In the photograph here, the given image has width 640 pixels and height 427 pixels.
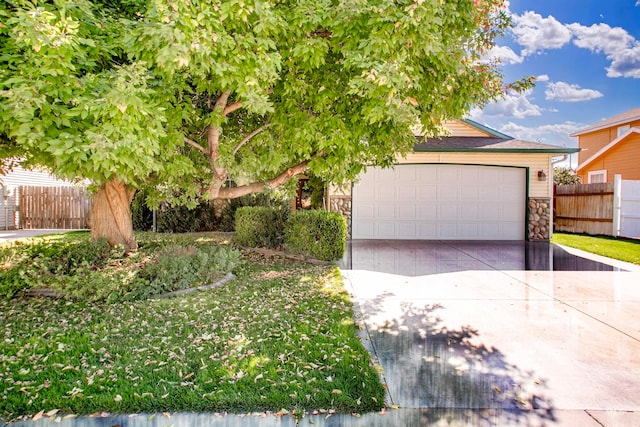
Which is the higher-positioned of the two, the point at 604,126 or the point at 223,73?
the point at 604,126

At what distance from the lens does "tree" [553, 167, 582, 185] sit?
2094 cm

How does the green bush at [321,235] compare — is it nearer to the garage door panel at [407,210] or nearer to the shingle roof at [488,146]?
the garage door panel at [407,210]

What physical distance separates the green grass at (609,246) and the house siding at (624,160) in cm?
558

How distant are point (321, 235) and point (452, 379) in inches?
204

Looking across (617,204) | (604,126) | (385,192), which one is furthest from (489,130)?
(604,126)

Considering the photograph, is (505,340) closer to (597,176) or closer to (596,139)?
(597,176)

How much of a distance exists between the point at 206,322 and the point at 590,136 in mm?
25553

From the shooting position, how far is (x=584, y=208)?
14078mm

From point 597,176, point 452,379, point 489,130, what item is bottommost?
point 452,379

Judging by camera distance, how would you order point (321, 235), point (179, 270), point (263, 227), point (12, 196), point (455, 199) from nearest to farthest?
point (179, 270), point (321, 235), point (263, 227), point (455, 199), point (12, 196)

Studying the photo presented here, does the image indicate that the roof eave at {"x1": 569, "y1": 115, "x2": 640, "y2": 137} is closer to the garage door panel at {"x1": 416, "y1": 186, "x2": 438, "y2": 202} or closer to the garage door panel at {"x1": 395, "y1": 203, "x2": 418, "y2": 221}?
the garage door panel at {"x1": 416, "y1": 186, "x2": 438, "y2": 202}

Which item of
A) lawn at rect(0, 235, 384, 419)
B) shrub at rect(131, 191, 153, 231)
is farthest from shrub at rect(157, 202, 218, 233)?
lawn at rect(0, 235, 384, 419)

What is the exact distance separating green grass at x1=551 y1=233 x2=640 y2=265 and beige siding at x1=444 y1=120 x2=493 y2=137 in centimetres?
414

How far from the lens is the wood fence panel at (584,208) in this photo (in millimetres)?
12961
